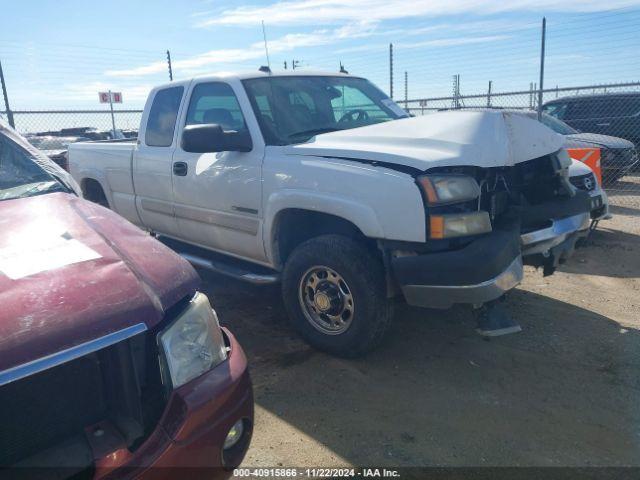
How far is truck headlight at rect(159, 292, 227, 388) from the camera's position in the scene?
1.93m

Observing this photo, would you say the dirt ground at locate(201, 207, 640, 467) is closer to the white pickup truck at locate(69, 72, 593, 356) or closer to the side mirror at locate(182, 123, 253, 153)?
the white pickup truck at locate(69, 72, 593, 356)

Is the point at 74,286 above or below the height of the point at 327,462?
above

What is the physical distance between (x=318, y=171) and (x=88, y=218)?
58.9 inches

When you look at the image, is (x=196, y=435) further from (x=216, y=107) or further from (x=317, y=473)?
(x=216, y=107)

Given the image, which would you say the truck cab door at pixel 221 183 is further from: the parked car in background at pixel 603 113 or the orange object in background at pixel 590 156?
the parked car in background at pixel 603 113

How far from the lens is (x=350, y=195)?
3256mm

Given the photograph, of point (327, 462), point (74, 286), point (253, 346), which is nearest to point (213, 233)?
point (253, 346)

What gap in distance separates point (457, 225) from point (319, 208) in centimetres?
92

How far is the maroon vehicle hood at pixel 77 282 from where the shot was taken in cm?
163

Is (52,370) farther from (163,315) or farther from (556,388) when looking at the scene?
(556,388)

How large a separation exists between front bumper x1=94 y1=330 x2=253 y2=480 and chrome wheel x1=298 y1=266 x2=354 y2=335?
147cm

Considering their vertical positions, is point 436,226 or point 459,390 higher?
point 436,226

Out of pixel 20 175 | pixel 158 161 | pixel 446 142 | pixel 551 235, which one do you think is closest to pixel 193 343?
pixel 20 175

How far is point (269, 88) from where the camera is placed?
4.27 m
